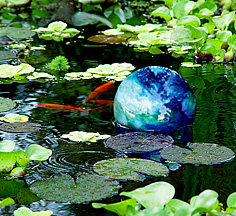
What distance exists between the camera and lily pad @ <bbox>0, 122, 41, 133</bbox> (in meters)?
2.20

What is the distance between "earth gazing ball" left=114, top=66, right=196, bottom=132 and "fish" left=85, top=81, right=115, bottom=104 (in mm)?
510

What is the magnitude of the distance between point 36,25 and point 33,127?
319cm

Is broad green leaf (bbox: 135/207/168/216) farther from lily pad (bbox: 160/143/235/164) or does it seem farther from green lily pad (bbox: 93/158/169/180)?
lily pad (bbox: 160/143/235/164)

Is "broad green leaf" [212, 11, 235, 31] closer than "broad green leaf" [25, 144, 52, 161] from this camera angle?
No

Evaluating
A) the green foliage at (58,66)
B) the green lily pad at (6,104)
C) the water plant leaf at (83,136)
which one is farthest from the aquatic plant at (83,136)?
the green foliage at (58,66)

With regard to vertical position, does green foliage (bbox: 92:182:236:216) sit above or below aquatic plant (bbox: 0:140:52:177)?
above

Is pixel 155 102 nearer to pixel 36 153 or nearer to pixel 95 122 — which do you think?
pixel 95 122

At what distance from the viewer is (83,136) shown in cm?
208

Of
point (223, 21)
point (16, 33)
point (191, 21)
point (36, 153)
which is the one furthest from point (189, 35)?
point (16, 33)

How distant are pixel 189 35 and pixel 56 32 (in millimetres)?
1942

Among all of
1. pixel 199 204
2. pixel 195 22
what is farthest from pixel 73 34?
pixel 199 204

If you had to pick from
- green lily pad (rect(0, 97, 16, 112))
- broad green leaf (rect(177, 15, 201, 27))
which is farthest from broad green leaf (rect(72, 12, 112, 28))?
green lily pad (rect(0, 97, 16, 112))

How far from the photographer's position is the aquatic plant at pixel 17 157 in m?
1.67

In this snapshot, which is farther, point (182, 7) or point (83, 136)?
point (182, 7)
